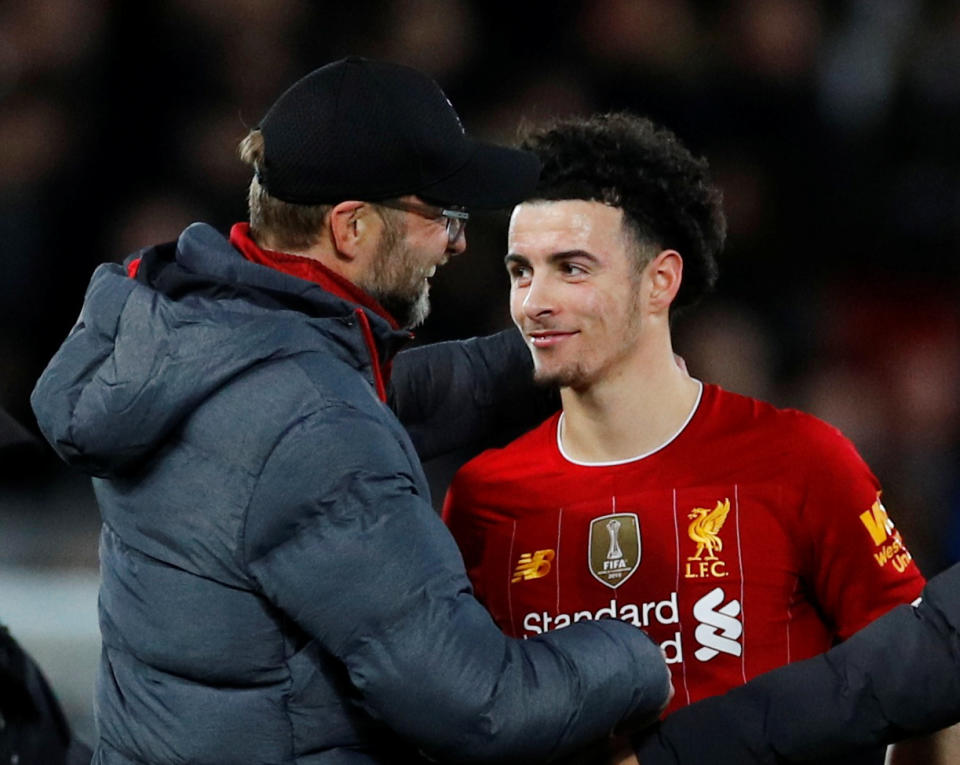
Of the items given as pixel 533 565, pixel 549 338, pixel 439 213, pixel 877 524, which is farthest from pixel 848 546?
pixel 439 213

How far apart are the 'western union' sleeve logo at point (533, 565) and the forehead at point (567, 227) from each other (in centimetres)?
58

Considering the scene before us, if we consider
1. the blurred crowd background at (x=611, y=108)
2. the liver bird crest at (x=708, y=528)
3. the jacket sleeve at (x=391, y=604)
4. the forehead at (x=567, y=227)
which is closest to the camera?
the jacket sleeve at (x=391, y=604)

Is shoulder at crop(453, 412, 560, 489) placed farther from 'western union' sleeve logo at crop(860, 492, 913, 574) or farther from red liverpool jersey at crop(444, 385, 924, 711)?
'western union' sleeve logo at crop(860, 492, 913, 574)

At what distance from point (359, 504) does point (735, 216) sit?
12.1 ft

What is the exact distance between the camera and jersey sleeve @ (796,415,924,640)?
2510 millimetres

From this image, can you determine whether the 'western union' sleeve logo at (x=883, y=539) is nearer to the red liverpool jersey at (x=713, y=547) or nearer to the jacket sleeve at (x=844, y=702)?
the red liverpool jersey at (x=713, y=547)

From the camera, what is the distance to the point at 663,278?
293cm

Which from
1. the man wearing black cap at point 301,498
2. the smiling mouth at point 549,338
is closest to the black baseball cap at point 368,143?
the man wearing black cap at point 301,498

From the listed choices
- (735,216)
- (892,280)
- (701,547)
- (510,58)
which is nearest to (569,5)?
(510,58)

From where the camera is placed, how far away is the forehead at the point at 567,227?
112 inches

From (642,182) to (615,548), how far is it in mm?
752

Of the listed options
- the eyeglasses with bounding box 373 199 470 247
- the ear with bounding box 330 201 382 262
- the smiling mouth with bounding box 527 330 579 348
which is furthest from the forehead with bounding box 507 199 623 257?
the ear with bounding box 330 201 382 262

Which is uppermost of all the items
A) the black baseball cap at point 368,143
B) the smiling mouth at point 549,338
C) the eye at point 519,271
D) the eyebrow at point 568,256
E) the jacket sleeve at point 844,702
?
the black baseball cap at point 368,143

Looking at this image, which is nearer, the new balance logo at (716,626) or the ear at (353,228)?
the ear at (353,228)
